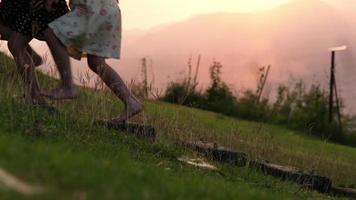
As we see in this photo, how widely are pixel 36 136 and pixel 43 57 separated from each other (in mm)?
2446

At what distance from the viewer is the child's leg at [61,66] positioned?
7.46 meters

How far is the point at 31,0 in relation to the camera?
294 inches

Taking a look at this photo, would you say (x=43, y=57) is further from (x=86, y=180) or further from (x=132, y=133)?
(x=86, y=180)

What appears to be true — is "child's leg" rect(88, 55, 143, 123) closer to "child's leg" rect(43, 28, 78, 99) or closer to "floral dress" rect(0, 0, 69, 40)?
"child's leg" rect(43, 28, 78, 99)

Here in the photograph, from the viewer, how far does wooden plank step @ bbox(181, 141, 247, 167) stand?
892cm

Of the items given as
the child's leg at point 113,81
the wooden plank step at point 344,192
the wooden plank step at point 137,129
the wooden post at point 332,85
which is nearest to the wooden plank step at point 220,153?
the wooden plank step at point 137,129

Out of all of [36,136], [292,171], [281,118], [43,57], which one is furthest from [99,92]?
[281,118]

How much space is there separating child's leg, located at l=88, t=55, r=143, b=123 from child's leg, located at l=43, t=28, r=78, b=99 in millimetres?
280

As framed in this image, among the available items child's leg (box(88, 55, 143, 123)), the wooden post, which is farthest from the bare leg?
the wooden post

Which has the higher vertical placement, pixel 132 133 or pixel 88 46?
pixel 88 46

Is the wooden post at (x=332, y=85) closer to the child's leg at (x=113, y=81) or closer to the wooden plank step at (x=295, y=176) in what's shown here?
the wooden plank step at (x=295, y=176)

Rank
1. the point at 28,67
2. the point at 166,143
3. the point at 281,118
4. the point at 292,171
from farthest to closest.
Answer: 1. the point at 281,118
2. the point at 292,171
3. the point at 166,143
4. the point at 28,67

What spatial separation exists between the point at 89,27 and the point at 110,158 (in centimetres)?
213

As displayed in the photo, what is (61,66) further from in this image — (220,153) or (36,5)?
(220,153)
